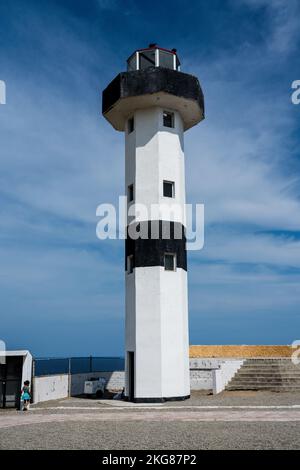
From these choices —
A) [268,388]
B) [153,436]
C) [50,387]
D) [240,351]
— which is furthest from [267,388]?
[153,436]

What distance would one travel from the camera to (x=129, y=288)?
25703 mm

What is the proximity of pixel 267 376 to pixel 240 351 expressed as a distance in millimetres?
8613

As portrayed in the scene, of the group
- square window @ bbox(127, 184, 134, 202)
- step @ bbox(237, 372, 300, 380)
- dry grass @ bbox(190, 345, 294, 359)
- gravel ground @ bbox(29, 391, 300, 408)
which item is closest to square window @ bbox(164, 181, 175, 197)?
square window @ bbox(127, 184, 134, 202)

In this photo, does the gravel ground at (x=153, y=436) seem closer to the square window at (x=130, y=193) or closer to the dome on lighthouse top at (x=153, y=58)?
the square window at (x=130, y=193)

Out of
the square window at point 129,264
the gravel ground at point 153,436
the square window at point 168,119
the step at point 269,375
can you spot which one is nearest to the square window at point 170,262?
the square window at point 129,264

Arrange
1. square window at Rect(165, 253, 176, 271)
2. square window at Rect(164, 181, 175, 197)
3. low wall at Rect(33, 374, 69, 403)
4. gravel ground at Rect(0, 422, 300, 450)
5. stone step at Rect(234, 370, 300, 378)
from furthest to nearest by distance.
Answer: stone step at Rect(234, 370, 300, 378)
square window at Rect(164, 181, 175, 197)
square window at Rect(165, 253, 176, 271)
low wall at Rect(33, 374, 69, 403)
gravel ground at Rect(0, 422, 300, 450)

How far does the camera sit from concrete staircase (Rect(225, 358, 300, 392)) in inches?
1074

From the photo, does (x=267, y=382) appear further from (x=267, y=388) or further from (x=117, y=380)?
(x=117, y=380)

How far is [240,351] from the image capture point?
36969mm

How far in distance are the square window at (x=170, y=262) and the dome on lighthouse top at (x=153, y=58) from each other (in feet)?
34.5

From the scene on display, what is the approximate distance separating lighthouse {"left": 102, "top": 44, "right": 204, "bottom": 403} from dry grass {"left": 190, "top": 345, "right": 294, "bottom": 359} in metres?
11.8

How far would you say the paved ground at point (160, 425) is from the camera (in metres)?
12.9

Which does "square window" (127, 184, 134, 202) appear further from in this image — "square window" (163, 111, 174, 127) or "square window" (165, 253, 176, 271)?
"square window" (163, 111, 174, 127)

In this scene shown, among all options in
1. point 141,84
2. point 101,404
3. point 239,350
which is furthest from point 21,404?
point 239,350
